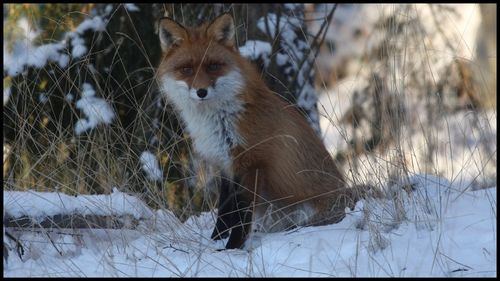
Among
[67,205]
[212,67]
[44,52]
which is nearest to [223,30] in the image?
[212,67]

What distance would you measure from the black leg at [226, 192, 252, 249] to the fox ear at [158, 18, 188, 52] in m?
1.25

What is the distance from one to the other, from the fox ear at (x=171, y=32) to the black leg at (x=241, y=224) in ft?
4.10

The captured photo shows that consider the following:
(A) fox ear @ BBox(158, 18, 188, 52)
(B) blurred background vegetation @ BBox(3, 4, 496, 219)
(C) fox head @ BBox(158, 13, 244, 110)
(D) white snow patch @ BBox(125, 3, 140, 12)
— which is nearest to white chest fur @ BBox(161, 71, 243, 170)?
(C) fox head @ BBox(158, 13, 244, 110)

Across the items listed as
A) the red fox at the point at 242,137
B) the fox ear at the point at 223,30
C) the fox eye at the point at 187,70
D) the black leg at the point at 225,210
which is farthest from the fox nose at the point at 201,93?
the black leg at the point at 225,210

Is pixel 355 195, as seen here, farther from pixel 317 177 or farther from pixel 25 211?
pixel 25 211

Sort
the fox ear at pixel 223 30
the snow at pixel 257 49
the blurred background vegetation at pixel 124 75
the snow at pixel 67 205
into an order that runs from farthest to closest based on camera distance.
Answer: the snow at pixel 257 49 < the blurred background vegetation at pixel 124 75 < the fox ear at pixel 223 30 < the snow at pixel 67 205

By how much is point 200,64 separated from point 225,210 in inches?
42.1

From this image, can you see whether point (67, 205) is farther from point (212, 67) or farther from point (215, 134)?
point (212, 67)

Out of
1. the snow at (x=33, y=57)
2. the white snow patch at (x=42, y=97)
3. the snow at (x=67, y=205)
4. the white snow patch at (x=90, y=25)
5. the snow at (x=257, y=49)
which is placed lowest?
the snow at (x=67, y=205)

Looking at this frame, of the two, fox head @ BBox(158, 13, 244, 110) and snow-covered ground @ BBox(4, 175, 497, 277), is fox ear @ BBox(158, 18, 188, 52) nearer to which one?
fox head @ BBox(158, 13, 244, 110)

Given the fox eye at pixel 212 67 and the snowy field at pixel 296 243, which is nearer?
the snowy field at pixel 296 243

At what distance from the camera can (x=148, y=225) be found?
465 centimetres

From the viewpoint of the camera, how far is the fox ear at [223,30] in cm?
504

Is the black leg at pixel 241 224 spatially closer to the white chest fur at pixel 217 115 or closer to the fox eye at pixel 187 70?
the white chest fur at pixel 217 115
